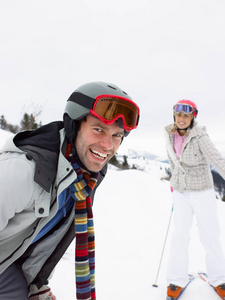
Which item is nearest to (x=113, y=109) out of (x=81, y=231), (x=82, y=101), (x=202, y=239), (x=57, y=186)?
(x=82, y=101)

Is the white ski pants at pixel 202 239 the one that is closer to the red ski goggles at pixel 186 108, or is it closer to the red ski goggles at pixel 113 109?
the red ski goggles at pixel 186 108

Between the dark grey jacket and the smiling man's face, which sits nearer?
the dark grey jacket

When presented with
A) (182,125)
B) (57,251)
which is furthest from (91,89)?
(182,125)

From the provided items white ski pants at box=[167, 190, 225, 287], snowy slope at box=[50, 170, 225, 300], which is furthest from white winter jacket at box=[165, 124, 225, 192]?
snowy slope at box=[50, 170, 225, 300]

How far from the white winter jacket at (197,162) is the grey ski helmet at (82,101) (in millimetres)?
1482

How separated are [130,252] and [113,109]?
3.50 meters

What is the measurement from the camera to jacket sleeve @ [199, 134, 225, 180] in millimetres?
2838

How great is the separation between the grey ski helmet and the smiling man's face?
0.06m

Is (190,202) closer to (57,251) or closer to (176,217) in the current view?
(176,217)

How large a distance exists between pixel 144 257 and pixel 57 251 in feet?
9.32

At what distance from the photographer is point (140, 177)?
11.2 m

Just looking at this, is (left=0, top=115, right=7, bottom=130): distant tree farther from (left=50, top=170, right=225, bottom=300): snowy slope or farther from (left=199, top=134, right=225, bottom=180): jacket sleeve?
(left=199, top=134, right=225, bottom=180): jacket sleeve

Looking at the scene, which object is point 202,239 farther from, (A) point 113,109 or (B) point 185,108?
(A) point 113,109

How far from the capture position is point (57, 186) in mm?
1462
